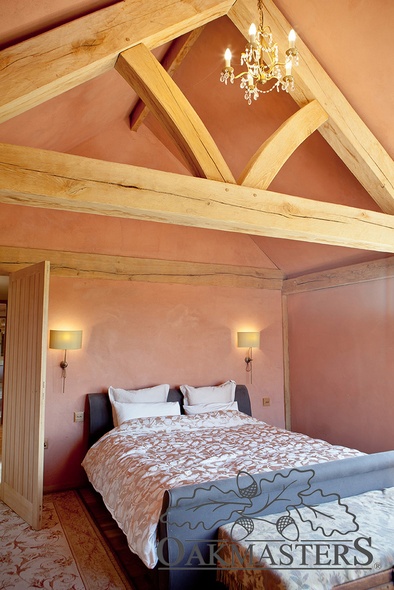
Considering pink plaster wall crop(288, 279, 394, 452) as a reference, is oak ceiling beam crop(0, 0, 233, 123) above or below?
above

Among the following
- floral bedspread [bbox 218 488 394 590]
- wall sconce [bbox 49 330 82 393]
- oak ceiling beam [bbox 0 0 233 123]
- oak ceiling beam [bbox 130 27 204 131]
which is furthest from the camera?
wall sconce [bbox 49 330 82 393]

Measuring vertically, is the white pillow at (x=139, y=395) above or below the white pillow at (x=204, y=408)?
above

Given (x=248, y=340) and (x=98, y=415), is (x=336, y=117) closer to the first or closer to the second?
(x=248, y=340)

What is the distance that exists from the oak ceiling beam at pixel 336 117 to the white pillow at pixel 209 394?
264 cm

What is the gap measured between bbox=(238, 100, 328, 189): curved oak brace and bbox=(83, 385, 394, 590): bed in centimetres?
192

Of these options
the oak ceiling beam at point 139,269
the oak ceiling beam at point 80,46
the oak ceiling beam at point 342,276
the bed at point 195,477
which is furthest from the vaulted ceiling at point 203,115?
the bed at point 195,477

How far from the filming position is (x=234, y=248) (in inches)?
213

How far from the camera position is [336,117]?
10.4 feet

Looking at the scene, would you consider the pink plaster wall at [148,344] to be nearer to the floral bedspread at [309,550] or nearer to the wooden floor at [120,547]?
the wooden floor at [120,547]

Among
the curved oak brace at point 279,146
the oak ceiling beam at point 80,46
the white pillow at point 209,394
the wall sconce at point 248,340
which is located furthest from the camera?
the wall sconce at point 248,340

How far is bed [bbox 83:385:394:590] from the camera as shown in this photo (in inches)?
87.4

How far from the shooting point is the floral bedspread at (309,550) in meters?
1.82

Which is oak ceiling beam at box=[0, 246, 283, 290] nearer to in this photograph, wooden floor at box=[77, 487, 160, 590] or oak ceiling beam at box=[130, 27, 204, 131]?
oak ceiling beam at box=[130, 27, 204, 131]

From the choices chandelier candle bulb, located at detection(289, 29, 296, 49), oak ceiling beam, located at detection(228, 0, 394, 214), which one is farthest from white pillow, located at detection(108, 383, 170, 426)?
chandelier candle bulb, located at detection(289, 29, 296, 49)
